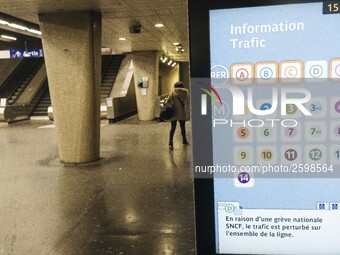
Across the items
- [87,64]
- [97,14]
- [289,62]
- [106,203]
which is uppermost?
[97,14]

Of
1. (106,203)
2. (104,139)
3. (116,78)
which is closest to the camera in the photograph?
(106,203)

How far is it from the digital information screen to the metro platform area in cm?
202

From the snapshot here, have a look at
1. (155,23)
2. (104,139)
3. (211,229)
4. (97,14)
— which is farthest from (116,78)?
(211,229)

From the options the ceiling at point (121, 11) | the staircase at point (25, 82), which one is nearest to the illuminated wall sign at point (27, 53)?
the staircase at point (25, 82)

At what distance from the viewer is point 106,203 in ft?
14.2

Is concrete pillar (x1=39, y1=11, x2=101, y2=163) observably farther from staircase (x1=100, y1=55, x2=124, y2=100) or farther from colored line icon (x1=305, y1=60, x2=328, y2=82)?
staircase (x1=100, y1=55, x2=124, y2=100)

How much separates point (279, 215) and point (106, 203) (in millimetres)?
3513

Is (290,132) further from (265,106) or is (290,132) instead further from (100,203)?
(100,203)

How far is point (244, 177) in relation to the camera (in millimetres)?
1081

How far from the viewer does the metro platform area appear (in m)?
3.18

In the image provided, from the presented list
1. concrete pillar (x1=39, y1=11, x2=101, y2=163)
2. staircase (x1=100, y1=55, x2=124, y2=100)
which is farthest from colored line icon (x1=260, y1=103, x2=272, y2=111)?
staircase (x1=100, y1=55, x2=124, y2=100)

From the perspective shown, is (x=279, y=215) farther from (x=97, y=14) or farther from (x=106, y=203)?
(x=97, y=14)

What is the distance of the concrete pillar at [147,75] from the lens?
1434cm

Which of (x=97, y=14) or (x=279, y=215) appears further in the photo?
(x=97, y=14)
